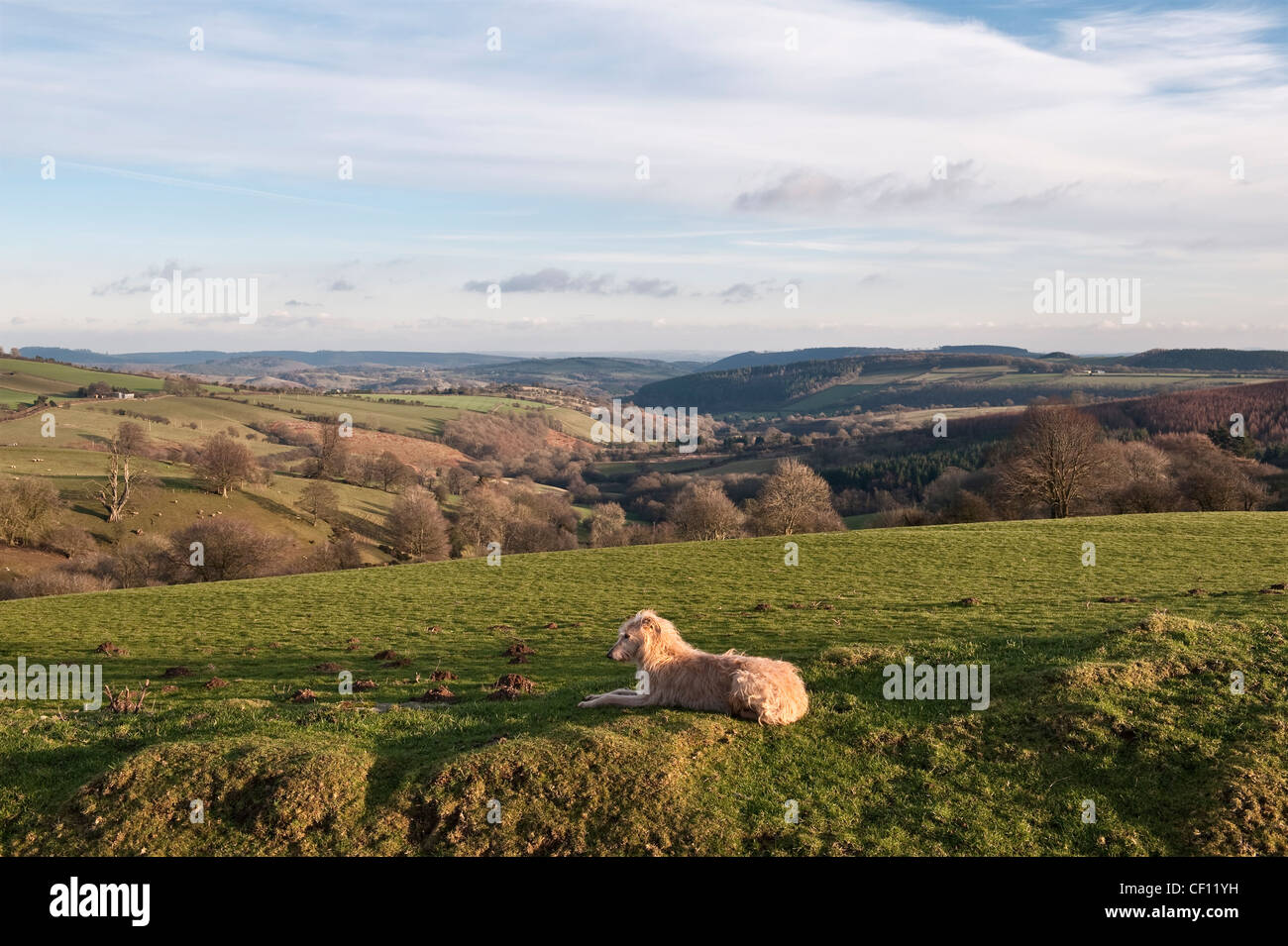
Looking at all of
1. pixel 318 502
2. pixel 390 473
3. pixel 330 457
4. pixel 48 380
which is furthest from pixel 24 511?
pixel 48 380

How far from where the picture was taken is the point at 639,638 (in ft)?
41.7

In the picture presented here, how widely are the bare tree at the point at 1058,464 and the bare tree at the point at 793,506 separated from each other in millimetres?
16028

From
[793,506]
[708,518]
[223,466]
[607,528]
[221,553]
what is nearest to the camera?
[221,553]

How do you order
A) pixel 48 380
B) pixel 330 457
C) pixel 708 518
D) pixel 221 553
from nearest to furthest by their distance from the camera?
1. pixel 221 553
2. pixel 708 518
3. pixel 330 457
4. pixel 48 380

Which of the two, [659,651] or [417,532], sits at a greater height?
[659,651]

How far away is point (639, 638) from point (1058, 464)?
5478cm

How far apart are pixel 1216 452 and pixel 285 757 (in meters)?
86.3

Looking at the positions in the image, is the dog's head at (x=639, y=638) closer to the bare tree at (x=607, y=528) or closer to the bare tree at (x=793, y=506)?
the bare tree at (x=793, y=506)

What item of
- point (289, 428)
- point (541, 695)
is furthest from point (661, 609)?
point (289, 428)

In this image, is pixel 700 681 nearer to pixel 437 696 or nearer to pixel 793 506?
pixel 437 696

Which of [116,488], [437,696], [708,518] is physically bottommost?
[708,518]

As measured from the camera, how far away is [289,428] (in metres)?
155

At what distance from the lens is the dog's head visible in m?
12.7
